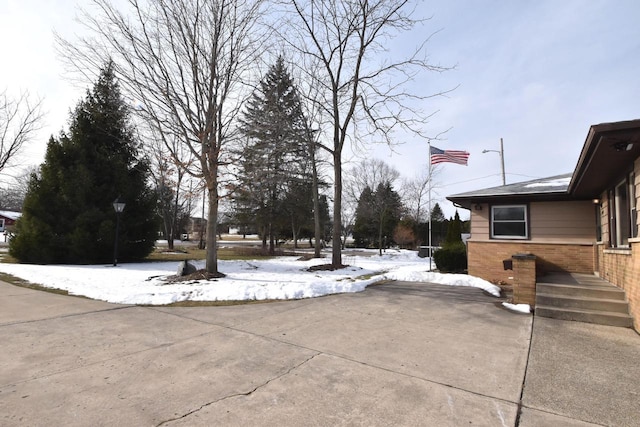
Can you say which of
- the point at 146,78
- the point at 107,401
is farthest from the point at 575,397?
the point at 146,78

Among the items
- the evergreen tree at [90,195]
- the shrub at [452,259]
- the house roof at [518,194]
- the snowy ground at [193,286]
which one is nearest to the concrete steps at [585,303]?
the snowy ground at [193,286]

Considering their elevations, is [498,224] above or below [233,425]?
above

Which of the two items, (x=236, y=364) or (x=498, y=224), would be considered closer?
(x=236, y=364)

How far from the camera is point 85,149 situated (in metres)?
15.6

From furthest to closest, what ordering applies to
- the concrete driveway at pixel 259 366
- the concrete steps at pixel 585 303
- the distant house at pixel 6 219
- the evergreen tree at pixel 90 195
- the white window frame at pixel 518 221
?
the distant house at pixel 6 219 → the evergreen tree at pixel 90 195 → the white window frame at pixel 518 221 → the concrete steps at pixel 585 303 → the concrete driveway at pixel 259 366

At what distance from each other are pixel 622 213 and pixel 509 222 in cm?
397

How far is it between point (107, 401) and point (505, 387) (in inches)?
141

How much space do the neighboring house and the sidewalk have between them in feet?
3.74

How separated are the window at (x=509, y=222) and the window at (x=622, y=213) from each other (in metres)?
2.93

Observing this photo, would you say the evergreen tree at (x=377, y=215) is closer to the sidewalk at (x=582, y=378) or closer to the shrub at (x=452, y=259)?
the shrub at (x=452, y=259)

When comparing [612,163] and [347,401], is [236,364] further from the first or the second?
[612,163]

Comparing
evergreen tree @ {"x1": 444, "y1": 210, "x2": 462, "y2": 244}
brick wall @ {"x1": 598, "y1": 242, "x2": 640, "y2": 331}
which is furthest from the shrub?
brick wall @ {"x1": 598, "y1": 242, "x2": 640, "y2": 331}

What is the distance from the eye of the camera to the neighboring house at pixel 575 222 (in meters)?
5.72

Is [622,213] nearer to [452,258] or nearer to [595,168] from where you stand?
[595,168]
